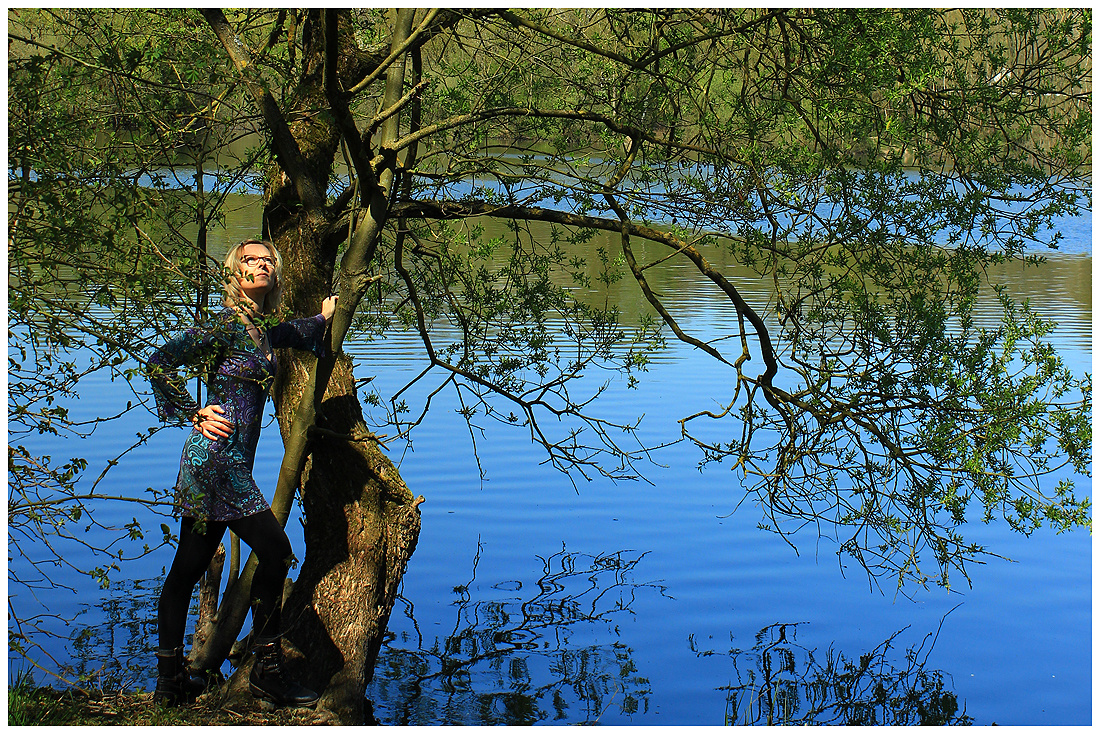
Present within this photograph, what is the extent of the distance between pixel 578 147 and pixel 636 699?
10.2 ft

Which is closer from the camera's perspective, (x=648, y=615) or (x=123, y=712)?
(x=123, y=712)

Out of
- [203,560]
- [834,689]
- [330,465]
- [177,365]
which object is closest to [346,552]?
[330,465]

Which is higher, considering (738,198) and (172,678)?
(738,198)

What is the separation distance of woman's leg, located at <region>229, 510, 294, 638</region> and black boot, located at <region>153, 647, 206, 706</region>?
36 cm

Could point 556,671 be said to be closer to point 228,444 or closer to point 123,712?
point 123,712

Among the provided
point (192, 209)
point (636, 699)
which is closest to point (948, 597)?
point (636, 699)

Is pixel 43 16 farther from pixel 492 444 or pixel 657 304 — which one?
pixel 492 444

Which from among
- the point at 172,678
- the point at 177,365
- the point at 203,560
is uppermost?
the point at 177,365

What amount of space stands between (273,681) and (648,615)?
319cm

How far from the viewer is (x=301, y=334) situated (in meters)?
4.65

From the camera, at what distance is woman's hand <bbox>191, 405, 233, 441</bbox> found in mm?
4094

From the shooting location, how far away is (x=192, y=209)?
534cm

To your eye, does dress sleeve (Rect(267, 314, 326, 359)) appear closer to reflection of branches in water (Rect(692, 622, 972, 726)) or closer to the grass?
the grass

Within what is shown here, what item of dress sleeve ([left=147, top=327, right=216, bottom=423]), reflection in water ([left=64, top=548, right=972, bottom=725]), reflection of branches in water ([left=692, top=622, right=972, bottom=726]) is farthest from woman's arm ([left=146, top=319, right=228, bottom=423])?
reflection of branches in water ([left=692, top=622, right=972, bottom=726])
